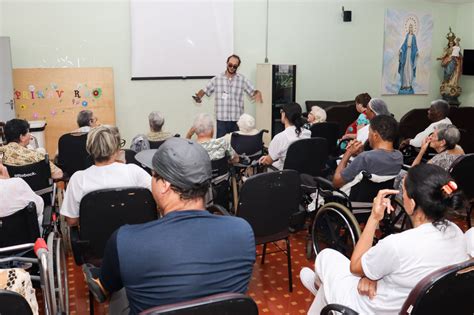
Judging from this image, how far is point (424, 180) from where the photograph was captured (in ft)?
6.10

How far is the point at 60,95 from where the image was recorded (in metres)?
6.16

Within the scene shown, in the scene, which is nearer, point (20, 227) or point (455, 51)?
point (20, 227)

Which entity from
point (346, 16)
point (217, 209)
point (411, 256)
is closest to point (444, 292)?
point (411, 256)

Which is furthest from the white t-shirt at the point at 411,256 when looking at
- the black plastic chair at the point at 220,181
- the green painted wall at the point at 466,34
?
the green painted wall at the point at 466,34

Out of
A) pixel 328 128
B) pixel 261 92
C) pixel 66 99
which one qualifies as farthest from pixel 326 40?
pixel 66 99

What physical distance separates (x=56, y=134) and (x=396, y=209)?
4.66 m

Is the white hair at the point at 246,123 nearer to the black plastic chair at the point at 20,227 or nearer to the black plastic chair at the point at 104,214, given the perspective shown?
the black plastic chair at the point at 104,214

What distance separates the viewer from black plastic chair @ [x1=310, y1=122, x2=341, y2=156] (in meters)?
4.92

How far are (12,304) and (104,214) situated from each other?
116 cm

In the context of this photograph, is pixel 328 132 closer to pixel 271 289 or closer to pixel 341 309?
pixel 271 289

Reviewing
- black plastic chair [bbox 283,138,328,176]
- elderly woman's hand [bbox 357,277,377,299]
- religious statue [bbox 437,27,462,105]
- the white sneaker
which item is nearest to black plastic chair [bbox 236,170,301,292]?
the white sneaker

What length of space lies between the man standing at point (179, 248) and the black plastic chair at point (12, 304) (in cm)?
25

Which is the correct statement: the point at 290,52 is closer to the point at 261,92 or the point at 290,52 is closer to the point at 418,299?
the point at 261,92

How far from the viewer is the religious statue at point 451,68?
8.23 m
